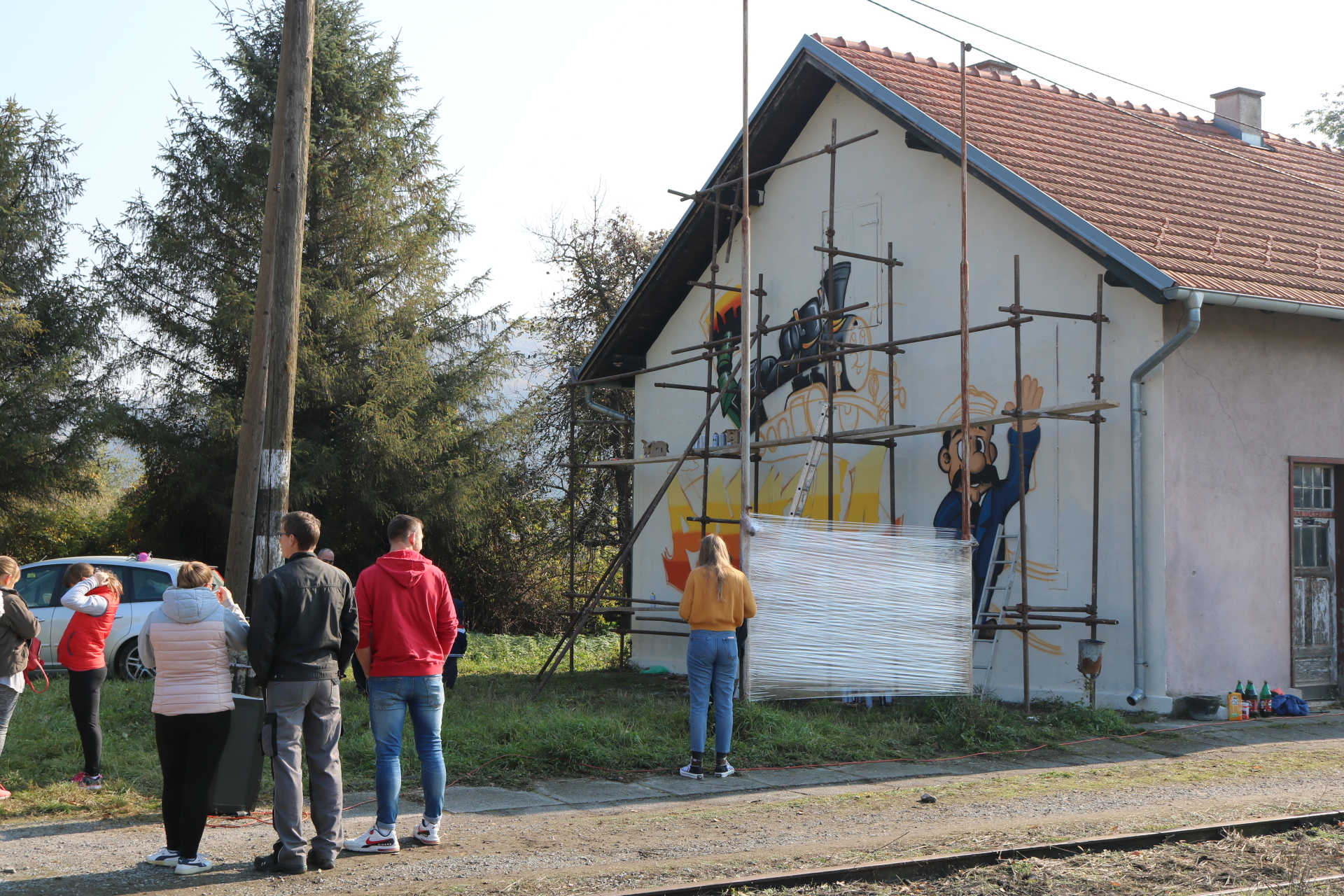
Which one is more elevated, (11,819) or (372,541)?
(372,541)

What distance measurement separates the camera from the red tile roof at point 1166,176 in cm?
1209

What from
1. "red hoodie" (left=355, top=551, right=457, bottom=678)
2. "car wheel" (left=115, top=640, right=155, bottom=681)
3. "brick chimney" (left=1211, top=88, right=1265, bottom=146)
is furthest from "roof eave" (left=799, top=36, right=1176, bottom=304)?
"car wheel" (left=115, top=640, right=155, bottom=681)

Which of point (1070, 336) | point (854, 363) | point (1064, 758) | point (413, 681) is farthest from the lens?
point (854, 363)

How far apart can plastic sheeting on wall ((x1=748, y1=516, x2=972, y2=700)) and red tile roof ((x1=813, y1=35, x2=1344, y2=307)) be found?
3429mm

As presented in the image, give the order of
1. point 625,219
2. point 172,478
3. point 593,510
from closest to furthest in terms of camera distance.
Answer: point 172,478 < point 593,510 < point 625,219

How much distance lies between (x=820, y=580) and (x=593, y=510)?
16186 millimetres

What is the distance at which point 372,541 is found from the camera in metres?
20.9

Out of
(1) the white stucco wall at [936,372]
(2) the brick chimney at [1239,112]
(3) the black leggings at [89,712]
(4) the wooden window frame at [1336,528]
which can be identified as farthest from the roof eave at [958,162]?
(3) the black leggings at [89,712]

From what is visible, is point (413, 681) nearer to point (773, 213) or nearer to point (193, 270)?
point (773, 213)

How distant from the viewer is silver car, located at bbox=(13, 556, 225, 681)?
45.1 feet

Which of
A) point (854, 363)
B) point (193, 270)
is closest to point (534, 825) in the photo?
point (854, 363)

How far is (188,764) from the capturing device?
5.87 metres

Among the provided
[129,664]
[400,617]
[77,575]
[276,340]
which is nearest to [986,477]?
[276,340]

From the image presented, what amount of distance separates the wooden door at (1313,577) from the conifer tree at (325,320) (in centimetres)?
1307
